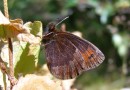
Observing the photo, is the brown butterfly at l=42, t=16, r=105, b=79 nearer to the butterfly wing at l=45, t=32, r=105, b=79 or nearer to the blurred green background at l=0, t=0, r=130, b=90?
the butterfly wing at l=45, t=32, r=105, b=79

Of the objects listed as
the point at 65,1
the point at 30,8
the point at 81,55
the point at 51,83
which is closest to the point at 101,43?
the point at 65,1

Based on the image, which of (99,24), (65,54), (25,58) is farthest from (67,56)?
(99,24)

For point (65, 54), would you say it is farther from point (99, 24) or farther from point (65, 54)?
point (99, 24)

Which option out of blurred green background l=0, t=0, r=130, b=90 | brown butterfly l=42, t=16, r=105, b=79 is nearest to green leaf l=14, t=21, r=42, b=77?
brown butterfly l=42, t=16, r=105, b=79

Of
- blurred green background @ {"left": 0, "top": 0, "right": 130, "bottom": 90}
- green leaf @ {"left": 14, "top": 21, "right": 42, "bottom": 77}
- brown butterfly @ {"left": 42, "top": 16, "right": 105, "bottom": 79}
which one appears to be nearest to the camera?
green leaf @ {"left": 14, "top": 21, "right": 42, "bottom": 77}

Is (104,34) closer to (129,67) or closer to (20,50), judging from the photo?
(129,67)

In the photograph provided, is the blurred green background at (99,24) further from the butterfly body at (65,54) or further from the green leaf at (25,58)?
the green leaf at (25,58)

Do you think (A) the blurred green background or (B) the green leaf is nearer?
(B) the green leaf
